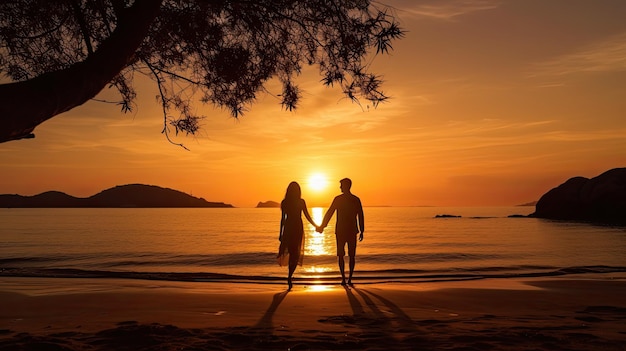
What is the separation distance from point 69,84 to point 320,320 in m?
5.51

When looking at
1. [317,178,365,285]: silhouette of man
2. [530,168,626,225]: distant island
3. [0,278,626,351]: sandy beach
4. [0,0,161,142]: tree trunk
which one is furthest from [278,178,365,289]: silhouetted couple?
[530,168,626,225]: distant island

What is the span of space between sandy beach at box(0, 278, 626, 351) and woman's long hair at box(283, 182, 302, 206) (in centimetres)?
231

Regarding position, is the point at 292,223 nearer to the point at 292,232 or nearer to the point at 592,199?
the point at 292,232

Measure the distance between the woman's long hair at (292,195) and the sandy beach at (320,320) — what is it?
2313mm

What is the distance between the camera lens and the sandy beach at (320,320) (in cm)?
689

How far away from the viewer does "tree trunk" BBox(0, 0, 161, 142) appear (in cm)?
427

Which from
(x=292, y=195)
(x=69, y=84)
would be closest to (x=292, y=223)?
(x=292, y=195)

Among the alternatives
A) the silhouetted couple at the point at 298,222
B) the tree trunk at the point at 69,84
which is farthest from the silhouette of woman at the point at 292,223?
the tree trunk at the point at 69,84

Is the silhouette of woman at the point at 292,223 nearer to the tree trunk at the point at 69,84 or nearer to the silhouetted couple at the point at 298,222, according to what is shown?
the silhouetted couple at the point at 298,222

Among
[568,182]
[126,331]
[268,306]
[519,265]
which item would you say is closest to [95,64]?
[126,331]

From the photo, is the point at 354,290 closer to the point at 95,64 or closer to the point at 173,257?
the point at 95,64

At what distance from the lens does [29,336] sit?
24.1 ft

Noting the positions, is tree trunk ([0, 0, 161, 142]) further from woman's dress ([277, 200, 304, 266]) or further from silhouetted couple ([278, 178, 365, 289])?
woman's dress ([277, 200, 304, 266])

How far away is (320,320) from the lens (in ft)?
28.5
